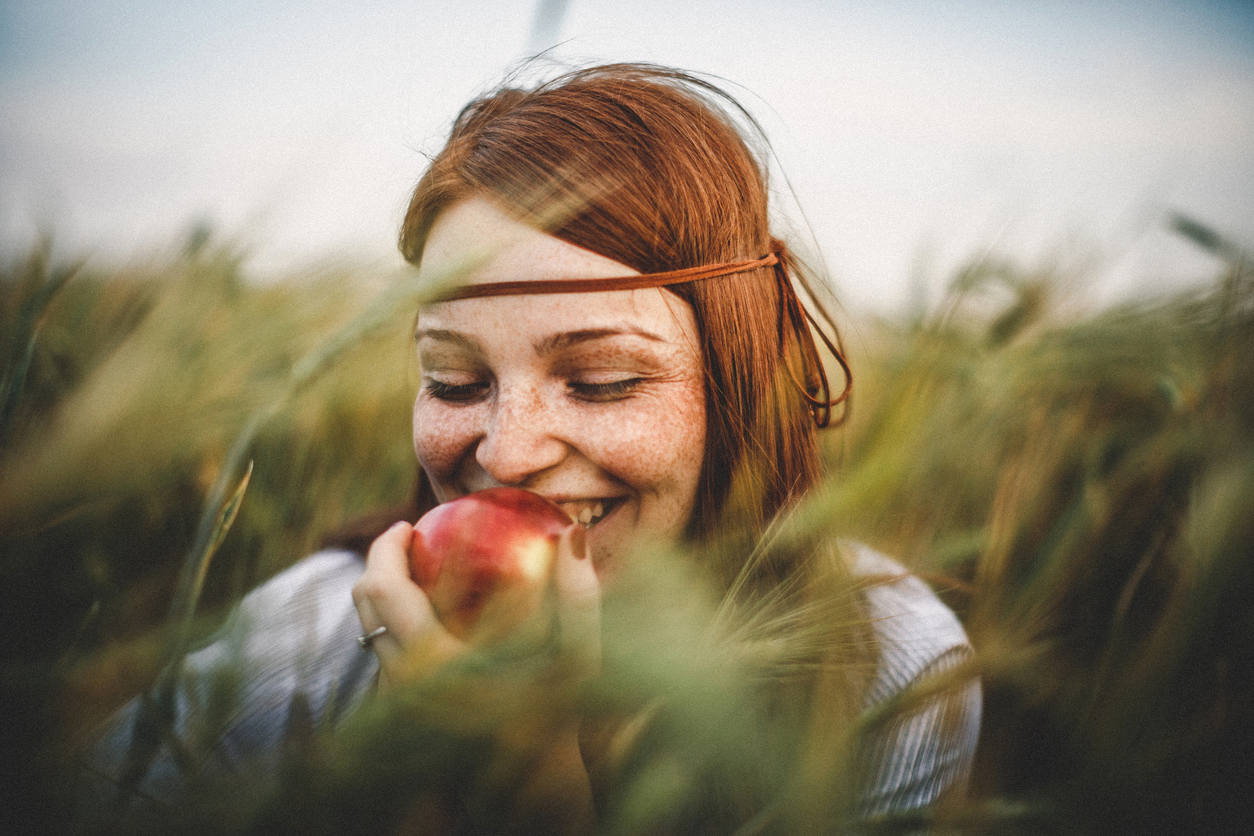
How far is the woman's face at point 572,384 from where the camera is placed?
38.9 inches

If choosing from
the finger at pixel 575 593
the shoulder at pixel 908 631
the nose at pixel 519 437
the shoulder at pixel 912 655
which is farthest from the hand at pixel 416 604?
the shoulder at pixel 908 631

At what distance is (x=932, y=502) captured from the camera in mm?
1268

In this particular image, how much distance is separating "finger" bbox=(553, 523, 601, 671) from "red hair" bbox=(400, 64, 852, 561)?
0.83 ft

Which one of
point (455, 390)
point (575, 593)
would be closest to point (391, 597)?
point (575, 593)

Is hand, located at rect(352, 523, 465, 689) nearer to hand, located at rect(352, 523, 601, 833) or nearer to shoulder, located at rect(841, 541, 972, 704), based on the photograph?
hand, located at rect(352, 523, 601, 833)

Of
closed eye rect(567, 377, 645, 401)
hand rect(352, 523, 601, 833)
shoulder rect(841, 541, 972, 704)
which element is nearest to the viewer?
hand rect(352, 523, 601, 833)

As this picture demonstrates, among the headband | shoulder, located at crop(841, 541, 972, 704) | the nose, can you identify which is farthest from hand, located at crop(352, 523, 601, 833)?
shoulder, located at crop(841, 541, 972, 704)

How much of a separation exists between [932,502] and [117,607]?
129cm

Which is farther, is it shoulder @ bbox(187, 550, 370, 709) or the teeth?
shoulder @ bbox(187, 550, 370, 709)

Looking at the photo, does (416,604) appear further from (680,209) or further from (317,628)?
(680,209)

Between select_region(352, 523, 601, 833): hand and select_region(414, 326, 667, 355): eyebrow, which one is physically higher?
select_region(414, 326, 667, 355): eyebrow

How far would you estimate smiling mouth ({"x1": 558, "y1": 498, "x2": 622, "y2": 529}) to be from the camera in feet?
3.57

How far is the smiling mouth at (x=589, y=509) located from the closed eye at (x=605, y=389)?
182mm

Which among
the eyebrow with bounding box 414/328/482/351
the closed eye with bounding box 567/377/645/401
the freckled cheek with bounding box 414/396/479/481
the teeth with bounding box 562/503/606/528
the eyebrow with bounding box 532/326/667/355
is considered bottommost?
the teeth with bounding box 562/503/606/528
